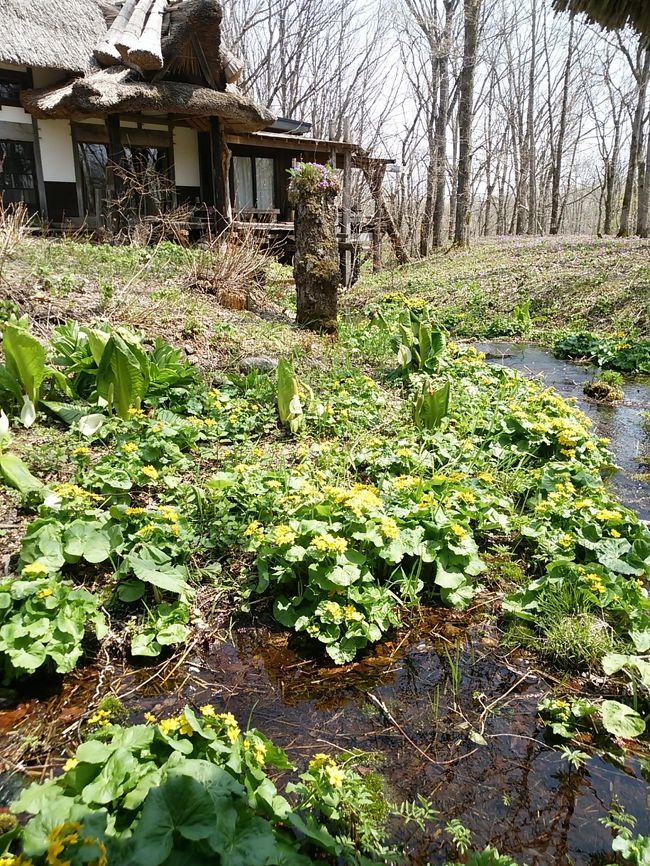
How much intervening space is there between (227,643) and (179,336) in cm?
386

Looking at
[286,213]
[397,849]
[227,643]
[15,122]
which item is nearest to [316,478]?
[227,643]

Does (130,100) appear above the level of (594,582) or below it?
above

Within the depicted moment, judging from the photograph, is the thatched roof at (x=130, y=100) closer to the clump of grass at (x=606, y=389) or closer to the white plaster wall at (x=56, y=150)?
the white plaster wall at (x=56, y=150)

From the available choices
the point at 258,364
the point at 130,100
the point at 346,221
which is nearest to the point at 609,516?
the point at 258,364

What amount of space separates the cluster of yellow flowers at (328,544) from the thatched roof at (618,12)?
7.63 feet

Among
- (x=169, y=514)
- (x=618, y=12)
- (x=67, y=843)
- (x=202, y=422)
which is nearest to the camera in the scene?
(x=67, y=843)

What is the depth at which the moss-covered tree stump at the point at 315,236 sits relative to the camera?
6660mm

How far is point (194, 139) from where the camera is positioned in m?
13.3

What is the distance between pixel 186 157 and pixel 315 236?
27.2 ft

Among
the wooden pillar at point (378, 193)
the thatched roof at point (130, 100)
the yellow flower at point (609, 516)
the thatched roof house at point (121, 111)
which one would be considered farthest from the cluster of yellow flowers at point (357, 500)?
the wooden pillar at point (378, 193)

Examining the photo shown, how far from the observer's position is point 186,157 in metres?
13.3

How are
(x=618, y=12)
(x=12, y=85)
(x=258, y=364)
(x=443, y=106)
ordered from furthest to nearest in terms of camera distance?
1. (x=443, y=106)
2. (x=12, y=85)
3. (x=258, y=364)
4. (x=618, y=12)

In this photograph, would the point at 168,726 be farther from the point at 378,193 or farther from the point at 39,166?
the point at 378,193

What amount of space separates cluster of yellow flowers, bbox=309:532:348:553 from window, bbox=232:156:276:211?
13.3 metres
